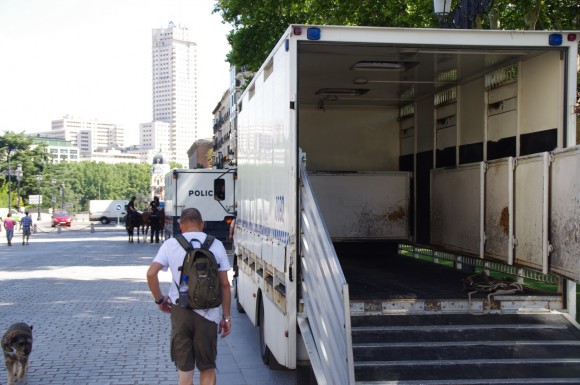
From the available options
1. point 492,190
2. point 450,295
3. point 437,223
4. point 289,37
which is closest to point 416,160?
point 437,223

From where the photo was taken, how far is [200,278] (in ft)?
18.4

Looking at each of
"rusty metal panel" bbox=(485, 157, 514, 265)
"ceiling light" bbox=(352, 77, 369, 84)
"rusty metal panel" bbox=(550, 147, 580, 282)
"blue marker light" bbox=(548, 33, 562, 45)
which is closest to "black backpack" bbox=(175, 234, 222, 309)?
"rusty metal panel" bbox=(550, 147, 580, 282)

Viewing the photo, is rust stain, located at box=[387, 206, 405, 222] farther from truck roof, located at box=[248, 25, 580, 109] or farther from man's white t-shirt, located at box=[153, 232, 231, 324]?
man's white t-shirt, located at box=[153, 232, 231, 324]

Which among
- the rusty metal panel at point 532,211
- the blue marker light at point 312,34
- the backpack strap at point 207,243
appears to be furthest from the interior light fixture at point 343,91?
the backpack strap at point 207,243

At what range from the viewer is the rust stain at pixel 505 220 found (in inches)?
279

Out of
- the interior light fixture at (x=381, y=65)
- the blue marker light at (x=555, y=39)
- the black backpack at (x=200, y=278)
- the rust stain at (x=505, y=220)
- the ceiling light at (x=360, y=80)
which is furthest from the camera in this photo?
the ceiling light at (x=360, y=80)

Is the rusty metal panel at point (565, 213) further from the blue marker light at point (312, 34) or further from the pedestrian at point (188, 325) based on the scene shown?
the pedestrian at point (188, 325)

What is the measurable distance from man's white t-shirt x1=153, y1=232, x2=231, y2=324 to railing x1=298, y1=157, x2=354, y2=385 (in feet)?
2.32

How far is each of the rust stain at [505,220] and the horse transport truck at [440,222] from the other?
0.02m

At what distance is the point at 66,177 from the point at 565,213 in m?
116

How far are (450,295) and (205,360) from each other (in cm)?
249

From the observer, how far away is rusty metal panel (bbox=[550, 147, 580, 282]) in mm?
5698

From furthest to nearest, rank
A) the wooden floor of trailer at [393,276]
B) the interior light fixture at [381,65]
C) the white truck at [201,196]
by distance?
the white truck at [201,196]
the interior light fixture at [381,65]
the wooden floor of trailer at [393,276]

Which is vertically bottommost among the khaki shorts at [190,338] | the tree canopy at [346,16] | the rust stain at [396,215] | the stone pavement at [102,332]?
the stone pavement at [102,332]
